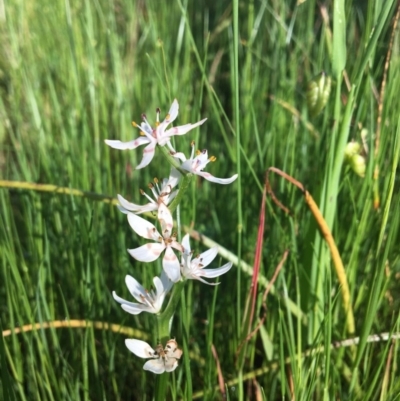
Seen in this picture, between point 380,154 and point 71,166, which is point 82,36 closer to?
point 71,166

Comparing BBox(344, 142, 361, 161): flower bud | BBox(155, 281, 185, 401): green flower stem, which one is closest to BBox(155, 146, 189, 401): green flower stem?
BBox(155, 281, 185, 401): green flower stem

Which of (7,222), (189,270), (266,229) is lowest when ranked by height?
(266,229)

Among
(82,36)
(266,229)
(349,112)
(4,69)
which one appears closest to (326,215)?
(349,112)

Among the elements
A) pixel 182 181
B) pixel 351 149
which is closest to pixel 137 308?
pixel 182 181

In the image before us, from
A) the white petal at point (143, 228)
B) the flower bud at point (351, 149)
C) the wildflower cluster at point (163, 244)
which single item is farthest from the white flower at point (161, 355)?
the flower bud at point (351, 149)

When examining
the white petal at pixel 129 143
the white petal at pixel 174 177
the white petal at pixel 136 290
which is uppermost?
the white petal at pixel 129 143

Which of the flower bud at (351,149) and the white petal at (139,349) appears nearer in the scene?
the white petal at (139,349)

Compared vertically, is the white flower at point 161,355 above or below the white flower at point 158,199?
below

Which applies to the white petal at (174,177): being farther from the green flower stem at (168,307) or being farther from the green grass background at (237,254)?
the green grass background at (237,254)
